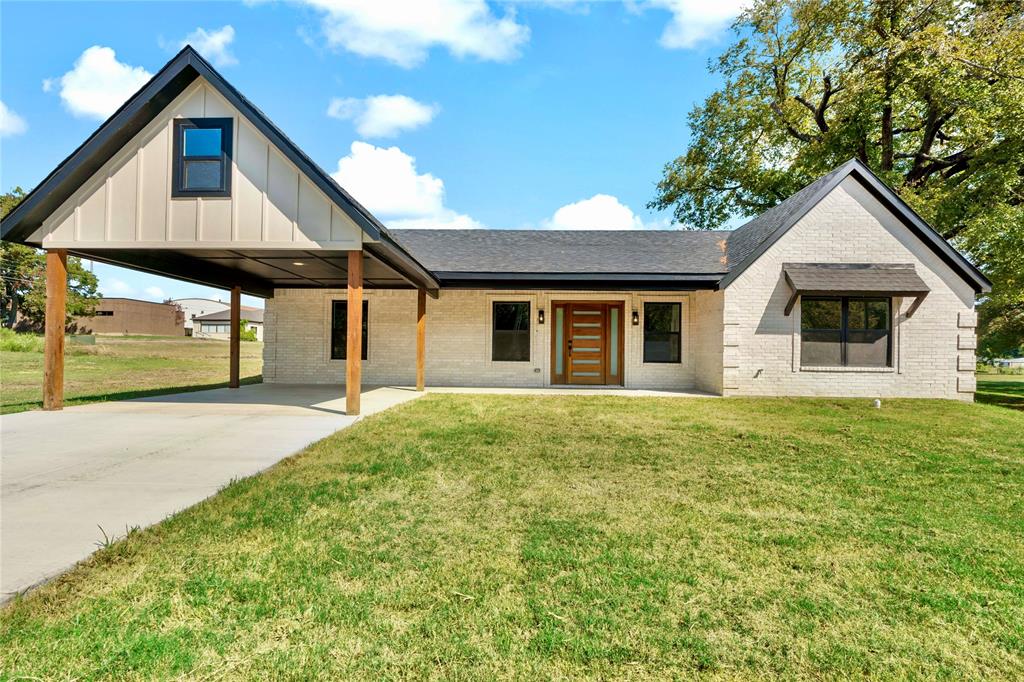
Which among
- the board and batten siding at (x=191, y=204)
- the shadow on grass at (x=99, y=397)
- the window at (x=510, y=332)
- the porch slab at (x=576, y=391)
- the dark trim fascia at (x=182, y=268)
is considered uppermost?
the board and batten siding at (x=191, y=204)

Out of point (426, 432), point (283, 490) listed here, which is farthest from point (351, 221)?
point (283, 490)

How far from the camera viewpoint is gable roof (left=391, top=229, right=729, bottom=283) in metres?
12.1

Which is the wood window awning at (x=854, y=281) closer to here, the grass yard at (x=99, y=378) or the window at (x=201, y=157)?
the window at (x=201, y=157)

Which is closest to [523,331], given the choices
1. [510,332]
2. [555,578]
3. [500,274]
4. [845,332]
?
[510,332]

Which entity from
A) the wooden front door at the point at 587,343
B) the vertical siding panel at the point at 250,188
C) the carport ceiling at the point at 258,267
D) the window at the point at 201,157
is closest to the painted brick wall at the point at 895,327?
the wooden front door at the point at 587,343

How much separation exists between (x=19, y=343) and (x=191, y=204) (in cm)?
2491

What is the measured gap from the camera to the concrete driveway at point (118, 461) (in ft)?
10.0

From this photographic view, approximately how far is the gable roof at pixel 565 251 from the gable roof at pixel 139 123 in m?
4.51

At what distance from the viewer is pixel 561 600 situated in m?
2.40

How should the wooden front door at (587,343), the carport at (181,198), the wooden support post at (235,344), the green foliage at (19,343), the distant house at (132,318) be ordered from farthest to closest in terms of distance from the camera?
the distant house at (132,318)
the green foliage at (19,343)
the wooden front door at (587,343)
the wooden support post at (235,344)
the carport at (181,198)

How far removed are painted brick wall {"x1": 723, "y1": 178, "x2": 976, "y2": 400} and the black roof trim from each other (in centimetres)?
15

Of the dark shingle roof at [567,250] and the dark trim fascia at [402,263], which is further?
the dark shingle roof at [567,250]

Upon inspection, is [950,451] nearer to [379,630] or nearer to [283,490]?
[379,630]

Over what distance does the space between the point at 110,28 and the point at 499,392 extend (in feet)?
34.0
